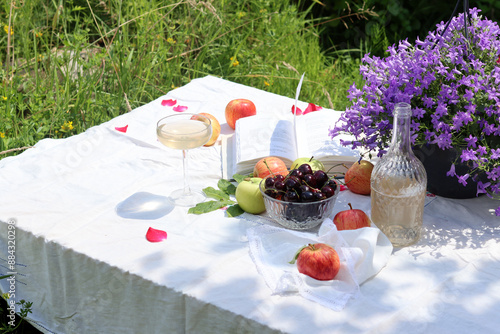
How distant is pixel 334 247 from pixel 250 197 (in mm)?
306

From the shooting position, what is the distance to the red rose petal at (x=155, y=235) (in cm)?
154

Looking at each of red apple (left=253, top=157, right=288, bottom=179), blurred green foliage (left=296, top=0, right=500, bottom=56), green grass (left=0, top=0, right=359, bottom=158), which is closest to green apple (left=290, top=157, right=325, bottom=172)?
red apple (left=253, top=157, right=288, bottom=179)

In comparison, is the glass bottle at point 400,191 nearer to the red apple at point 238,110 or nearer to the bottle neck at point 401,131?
the bottle neck at point 401,131

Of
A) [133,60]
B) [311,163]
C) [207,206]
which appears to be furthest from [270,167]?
[133,60]

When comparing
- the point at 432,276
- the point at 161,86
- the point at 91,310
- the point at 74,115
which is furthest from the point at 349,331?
the point at 161,86

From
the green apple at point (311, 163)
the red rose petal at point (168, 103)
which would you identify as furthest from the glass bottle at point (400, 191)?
the red rose petal at point (168, 103)

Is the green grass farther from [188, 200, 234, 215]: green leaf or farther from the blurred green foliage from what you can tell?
[188, 200, 234, 215]: green leaf

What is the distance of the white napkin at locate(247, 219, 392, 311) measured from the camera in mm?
1322

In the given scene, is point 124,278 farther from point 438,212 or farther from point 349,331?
point 438,212

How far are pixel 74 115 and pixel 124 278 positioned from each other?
1.68 meters

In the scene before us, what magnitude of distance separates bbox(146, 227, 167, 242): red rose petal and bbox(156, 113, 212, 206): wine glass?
0.18m

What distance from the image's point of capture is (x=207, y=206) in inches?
66.5

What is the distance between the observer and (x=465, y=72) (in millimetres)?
1565

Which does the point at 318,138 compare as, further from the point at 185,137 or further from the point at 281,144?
the point at 185,137
